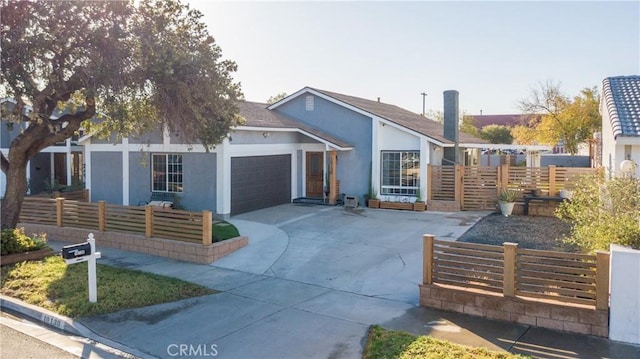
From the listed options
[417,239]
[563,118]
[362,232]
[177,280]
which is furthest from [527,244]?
[563,118]

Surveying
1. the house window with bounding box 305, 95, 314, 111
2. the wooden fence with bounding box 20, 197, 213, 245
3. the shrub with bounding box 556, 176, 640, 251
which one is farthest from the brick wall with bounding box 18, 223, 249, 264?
the house window with bounding box 305, 95, 314, 111

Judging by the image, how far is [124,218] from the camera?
12.8 meters

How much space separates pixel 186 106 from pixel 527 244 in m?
9.01

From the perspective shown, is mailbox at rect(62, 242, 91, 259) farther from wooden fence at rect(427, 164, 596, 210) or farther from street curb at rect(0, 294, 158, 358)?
wooden fence at rect(427, 164, 596, 210)

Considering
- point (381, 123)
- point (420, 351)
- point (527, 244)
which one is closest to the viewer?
point (420, 351)

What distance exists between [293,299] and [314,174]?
12.8 metres

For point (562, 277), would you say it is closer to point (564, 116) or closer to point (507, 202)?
point (507, 202)

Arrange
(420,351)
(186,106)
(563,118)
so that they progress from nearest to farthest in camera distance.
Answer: (420,351) < (186,106) < (563,118)

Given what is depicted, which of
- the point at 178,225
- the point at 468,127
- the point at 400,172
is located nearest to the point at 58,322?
the point at 178,225

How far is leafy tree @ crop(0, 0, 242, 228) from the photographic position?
31.4 ft

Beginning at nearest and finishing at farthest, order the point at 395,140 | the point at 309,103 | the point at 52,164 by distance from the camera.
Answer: the point at 395,140 → the point at 309,103 → the point at 52,164

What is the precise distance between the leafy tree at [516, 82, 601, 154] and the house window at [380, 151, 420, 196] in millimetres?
21583

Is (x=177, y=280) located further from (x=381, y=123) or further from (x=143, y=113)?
(x=381, y=123)

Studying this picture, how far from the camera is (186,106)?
11.0 meters
